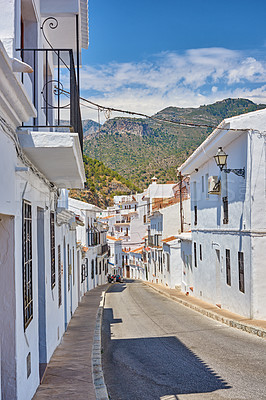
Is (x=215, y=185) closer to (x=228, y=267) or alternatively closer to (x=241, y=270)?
(x=228, y=267)

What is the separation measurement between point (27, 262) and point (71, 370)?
3567mm

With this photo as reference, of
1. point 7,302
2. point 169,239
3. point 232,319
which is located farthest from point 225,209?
point 169,239

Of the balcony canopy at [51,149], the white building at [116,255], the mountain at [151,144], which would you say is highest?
the mountain at [151,144]

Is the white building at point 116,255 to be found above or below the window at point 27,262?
below

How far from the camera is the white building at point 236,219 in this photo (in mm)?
14531

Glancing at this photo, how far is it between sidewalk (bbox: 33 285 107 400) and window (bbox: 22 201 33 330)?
1.54 m

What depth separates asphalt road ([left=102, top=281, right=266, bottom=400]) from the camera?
775 cm

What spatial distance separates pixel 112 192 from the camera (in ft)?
304

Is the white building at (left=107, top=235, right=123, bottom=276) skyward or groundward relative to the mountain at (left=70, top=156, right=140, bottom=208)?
groundward

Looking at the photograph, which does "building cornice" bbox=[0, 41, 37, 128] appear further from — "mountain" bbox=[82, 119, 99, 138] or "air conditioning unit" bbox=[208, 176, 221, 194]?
"mountain" bbox=[82, 119, 99, 138]

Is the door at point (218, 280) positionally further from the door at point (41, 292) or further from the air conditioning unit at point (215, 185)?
the door at point (41, 292)

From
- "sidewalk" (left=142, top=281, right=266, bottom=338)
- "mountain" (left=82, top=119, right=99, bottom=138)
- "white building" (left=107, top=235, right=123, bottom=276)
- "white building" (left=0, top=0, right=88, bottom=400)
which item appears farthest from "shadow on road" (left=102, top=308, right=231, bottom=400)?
"mountain" (left=82, top=119, right=99, bottom=138)

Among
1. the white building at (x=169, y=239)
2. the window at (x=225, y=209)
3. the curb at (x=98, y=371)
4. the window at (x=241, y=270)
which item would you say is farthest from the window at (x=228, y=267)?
the white building at (x=169, y=239)

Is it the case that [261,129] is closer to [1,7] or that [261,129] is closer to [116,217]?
[1,7]
